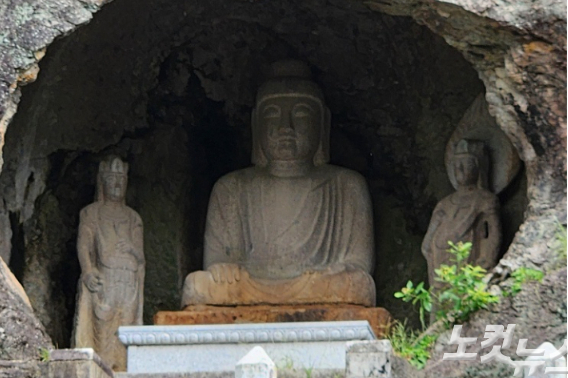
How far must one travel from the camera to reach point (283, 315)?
594 inches

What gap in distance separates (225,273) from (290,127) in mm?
1553

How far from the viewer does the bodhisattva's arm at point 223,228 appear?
16188 millimetres

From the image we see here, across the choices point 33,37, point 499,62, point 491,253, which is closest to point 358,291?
point 491,253

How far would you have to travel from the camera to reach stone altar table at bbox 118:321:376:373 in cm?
1391

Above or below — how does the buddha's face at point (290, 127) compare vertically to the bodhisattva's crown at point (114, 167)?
above

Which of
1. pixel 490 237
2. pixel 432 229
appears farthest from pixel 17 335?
pixel 490 237

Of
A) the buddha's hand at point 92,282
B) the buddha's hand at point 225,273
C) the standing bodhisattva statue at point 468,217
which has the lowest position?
the buddha's hand at point 92,282

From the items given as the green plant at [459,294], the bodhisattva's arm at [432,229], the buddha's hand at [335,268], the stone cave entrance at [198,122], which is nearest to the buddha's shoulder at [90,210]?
the stone cave entrance at [198,122]

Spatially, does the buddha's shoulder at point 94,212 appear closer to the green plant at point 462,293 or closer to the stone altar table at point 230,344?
the stone altar table at point 230,344

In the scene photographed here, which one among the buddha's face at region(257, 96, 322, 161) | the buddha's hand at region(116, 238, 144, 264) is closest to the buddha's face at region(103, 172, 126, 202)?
the buddha's hand at region(116, 238, 144, 264)

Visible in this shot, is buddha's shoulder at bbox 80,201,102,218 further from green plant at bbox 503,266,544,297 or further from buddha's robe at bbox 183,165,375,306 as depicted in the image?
green plant at bbox 503,266,544,297

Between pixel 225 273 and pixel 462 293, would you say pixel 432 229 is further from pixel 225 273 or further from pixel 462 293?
pixel 462 293

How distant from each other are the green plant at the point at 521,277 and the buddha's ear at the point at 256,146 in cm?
339

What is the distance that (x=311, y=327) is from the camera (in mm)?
13977
